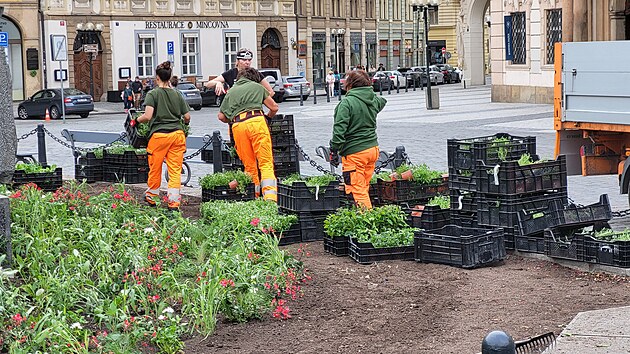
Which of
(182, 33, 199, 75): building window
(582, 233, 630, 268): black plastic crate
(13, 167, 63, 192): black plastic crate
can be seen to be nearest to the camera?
(582, 233, 630, 268): black plastic crate

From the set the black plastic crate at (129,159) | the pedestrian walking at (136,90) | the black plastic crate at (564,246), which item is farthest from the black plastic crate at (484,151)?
the pedestrian walking at (136,90)

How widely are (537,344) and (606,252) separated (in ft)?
9.51

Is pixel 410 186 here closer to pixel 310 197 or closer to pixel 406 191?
pixel 406 191

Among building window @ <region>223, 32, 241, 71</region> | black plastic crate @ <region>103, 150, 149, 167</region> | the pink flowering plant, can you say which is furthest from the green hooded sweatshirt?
building window @ <region>223, 32, 241, 71</region>

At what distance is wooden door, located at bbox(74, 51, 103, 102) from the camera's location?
2154 inches

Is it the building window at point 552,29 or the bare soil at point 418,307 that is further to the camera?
the building window at point 552,29

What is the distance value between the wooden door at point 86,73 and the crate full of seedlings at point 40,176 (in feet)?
135

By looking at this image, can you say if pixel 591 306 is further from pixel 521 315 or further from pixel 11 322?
pixel 11 322

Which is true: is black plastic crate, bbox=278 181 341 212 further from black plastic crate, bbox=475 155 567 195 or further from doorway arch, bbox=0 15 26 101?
doorway arch, bbox=0 15 26 101

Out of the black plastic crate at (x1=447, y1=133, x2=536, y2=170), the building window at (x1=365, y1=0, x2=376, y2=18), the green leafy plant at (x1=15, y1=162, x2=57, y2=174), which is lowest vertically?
the green leafy plant at (x1=15, y1=162, x2=57, y2=174)

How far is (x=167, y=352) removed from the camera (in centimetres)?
668

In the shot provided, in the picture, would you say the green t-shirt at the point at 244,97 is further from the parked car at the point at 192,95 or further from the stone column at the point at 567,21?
the parked car at the point at 192,95

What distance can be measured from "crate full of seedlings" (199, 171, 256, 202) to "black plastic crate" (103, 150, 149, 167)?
3.42 m

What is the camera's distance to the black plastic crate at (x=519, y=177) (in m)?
10.0
